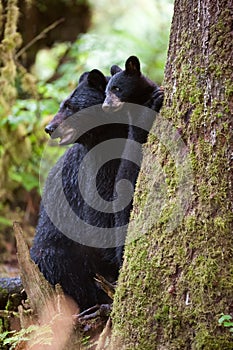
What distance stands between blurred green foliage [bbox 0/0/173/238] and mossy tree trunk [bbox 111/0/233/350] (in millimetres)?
4582

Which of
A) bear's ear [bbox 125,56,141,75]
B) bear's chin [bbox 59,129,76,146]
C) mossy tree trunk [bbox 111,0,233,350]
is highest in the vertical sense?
bear's ear [bbox 125,56,141,75]

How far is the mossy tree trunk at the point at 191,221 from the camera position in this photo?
3.07m

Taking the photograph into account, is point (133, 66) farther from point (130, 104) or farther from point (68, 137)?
point (68, 137)

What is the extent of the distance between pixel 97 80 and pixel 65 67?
5573 mm

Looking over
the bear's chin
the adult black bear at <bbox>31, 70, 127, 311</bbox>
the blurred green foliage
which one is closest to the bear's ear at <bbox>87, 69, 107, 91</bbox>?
the adult black bear at <bbox>31, 70, 127, 311</bbox>

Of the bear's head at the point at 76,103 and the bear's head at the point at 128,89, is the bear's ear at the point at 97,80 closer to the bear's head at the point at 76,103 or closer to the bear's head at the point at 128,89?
the bear's head at the point at 76,103

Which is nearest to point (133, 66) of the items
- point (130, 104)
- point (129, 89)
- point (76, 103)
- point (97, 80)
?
point (129, 89)

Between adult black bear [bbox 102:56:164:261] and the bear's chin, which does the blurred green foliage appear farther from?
adult black bear [bbox 102:56:164:261]

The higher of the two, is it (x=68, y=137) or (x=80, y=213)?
(x=68, y=137)

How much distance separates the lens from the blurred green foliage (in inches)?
347

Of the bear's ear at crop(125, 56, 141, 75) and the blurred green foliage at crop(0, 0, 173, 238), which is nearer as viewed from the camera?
the bear's ear at crop(125, 56, 141, 75)

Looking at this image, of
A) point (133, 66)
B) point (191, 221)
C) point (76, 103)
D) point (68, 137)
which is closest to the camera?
point (191, 221)

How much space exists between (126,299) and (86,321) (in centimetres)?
74

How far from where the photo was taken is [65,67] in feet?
34.8
